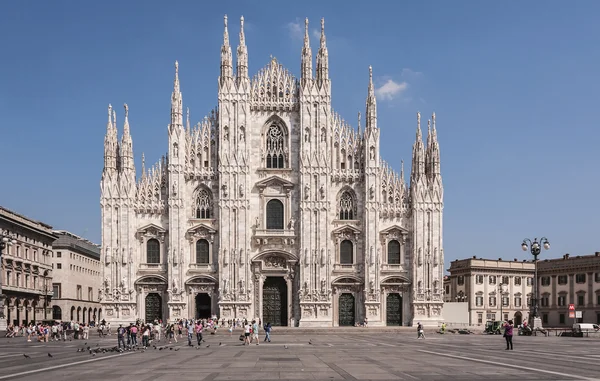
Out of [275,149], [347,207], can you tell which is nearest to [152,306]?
[275,149]

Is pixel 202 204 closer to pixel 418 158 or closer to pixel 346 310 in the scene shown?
pixel 346 310

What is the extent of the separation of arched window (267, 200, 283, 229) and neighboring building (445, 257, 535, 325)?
1788 inches

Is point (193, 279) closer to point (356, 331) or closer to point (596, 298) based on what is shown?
point (356, 331)

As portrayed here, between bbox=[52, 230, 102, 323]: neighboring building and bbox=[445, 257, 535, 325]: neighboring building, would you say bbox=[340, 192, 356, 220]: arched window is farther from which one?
bbox=[445, 257, 535, 325]: neighboring building

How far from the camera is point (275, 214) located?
2761 inches

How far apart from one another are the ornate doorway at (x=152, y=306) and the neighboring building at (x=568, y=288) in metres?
53.8

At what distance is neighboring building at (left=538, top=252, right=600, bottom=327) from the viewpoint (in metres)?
99.2

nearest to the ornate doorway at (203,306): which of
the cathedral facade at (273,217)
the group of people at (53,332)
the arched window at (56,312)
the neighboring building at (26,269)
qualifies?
the cathedral facade at (273,217)

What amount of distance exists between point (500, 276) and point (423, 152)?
44.6 meters

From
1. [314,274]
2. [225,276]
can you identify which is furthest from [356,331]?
[225,276]

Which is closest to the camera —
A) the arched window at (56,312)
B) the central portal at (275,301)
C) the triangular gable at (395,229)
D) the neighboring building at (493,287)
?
the central portal at (275,301)

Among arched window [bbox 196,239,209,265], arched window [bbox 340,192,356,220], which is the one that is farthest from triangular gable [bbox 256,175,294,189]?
arched window [bbox 196,239,209,265]

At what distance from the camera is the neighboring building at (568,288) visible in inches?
3905

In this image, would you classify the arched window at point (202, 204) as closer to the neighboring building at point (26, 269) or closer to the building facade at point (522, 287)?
the neighboring building at point (26, 269)
